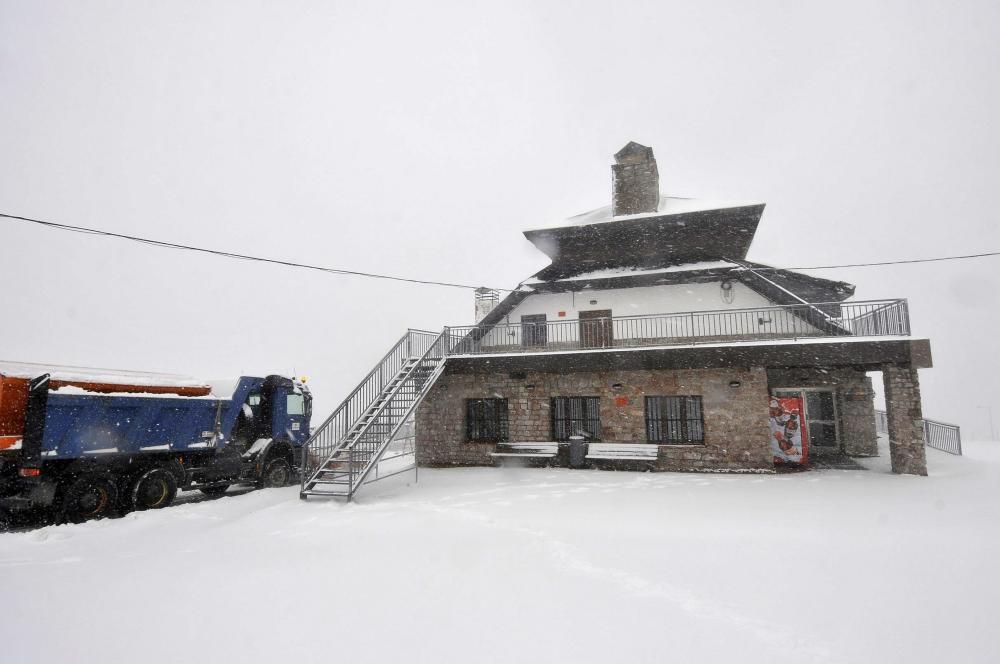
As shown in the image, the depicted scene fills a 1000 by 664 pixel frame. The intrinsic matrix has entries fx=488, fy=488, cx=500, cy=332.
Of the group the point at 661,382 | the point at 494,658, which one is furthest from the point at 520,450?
the point at 494,658

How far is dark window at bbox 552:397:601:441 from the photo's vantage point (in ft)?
50.1

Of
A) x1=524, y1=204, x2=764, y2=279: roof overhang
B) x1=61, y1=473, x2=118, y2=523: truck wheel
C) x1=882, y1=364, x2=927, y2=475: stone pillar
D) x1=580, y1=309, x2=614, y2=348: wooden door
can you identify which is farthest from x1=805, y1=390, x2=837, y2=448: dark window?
x1=61, y1=473, x2=118, y2=523: truck wheel

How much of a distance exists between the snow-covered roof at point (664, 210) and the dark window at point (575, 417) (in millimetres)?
6346

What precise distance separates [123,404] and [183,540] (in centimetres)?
405

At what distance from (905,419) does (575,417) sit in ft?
27.4

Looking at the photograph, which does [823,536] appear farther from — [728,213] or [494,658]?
[728,213]

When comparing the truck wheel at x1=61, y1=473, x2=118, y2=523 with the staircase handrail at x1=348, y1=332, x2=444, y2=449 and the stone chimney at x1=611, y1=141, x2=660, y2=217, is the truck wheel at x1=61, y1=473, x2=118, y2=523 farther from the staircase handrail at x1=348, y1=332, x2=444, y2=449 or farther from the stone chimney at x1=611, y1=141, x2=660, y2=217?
the stone chimney at x1=611, y1=141, x2=660, y2=217

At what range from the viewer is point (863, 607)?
4840 mm

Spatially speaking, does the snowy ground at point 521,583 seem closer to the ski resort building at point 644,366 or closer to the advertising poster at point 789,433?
the ski resort building at point 644,366

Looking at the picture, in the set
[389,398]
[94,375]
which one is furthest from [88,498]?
[389,398]

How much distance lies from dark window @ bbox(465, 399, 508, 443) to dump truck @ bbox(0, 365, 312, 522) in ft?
17.7

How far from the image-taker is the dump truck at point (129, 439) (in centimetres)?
868

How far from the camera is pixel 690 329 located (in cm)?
1555

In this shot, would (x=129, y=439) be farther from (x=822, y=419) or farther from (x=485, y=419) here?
(x=822, y=419)
